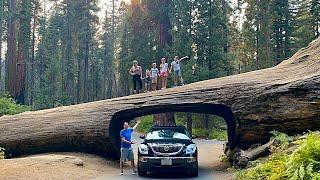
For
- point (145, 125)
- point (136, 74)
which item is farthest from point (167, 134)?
point (145, 125)

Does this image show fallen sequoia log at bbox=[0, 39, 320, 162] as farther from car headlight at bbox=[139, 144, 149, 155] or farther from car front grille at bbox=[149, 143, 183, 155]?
car headlight at bbox=[139, 144, 149, 155]

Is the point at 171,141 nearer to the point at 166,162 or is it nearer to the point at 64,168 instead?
the point at 166,162

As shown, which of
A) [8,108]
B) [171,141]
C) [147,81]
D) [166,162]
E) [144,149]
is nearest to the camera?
[166,162]

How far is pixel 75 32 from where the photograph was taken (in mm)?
64625

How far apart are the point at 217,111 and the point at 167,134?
18.6 feet

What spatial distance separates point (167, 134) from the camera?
15359mm

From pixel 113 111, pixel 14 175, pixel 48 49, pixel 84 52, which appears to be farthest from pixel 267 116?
pixel 48 49

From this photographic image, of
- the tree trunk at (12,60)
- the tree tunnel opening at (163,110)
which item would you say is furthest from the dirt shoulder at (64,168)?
the tree trunk at (12,60)

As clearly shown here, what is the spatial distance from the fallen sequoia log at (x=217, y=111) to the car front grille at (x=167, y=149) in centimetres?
291

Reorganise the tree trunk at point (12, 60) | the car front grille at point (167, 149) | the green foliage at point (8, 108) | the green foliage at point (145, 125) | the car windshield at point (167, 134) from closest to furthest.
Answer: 1. the car front grille at point (167, 149)
2. the car windshield at point (167, 134)
3. the green foliage at point (8, 108)
4. the tree trunk at point (12, 60)
5. the green foliage at point (145, 125)

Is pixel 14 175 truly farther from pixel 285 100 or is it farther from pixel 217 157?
pixel 217 157

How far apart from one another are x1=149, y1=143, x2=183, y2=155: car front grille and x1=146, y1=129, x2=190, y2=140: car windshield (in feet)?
2.41

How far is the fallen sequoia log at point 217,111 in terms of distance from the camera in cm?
1415

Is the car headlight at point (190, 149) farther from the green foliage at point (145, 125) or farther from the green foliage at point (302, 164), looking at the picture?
the green foliage at point (145, 125)
